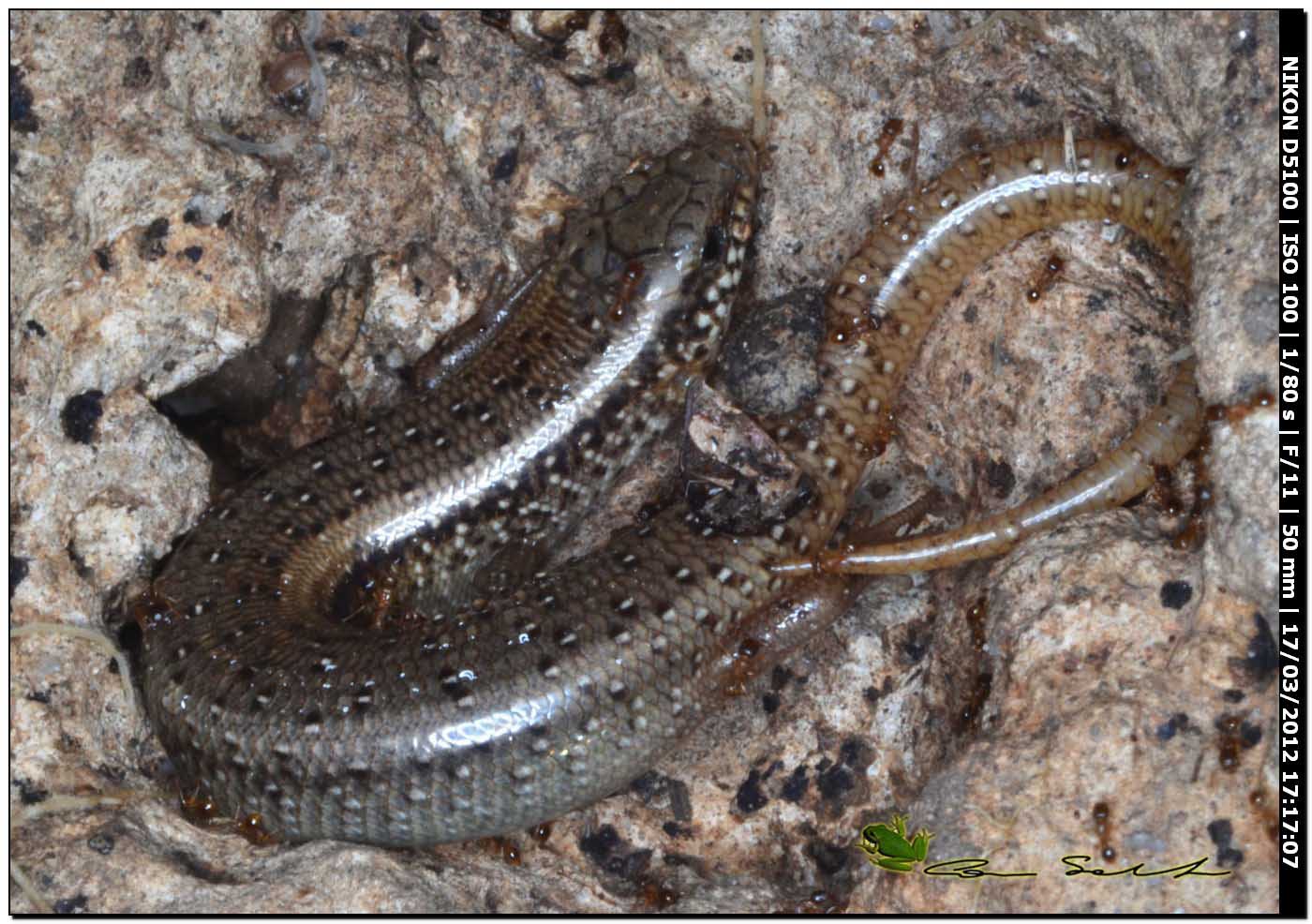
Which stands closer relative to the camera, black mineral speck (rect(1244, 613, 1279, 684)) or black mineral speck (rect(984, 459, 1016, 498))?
black mineral speck (rect(1244, 613, 1279, 684))

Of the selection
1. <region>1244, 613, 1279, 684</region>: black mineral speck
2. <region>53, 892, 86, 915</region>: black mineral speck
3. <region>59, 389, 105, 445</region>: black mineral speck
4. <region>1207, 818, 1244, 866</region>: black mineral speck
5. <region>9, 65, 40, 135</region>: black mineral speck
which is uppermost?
<region>9, 65, 40, 135</region>: black mineral speck

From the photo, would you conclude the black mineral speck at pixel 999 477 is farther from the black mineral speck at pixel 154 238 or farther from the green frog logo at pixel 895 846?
the black mineral speck at pixel 154 238

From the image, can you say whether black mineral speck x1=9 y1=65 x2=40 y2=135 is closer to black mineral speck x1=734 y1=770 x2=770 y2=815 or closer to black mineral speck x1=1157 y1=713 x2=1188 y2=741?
black mineral speck x1=734 y1=770 x2=770 y2=815

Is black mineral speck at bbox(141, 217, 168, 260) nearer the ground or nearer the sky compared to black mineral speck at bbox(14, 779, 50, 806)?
nearer the sky

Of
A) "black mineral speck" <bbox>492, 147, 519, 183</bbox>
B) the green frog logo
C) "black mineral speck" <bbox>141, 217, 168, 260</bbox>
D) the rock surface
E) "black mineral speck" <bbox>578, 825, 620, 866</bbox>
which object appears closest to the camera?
the rock surface

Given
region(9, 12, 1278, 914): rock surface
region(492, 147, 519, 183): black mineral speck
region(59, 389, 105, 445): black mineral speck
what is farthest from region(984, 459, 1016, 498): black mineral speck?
region(59, 389, 105, 445): black mineral speck

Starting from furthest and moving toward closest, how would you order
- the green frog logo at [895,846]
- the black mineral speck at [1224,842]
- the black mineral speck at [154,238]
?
1. the black mineral speck at [154,238]
2. the green frog logo at [895,846]
3. the black mineral speck at [1224,842]

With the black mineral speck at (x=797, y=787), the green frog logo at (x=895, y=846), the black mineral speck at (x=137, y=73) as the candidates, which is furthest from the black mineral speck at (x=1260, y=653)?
the black mineral speck at (x=137, y=73)
